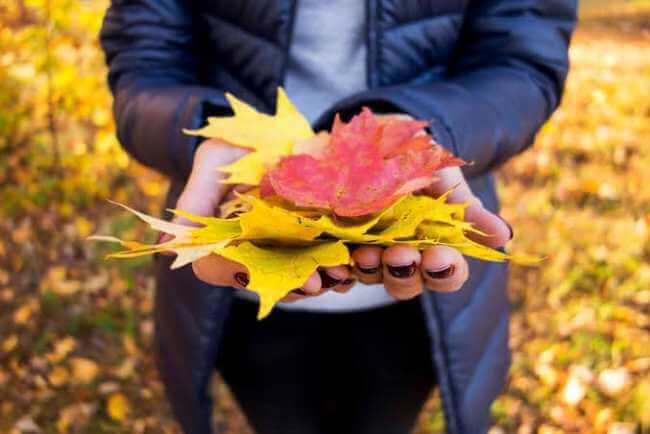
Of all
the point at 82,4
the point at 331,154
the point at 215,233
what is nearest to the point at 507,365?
the point at 331,154

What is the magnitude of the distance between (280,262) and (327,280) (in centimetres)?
7

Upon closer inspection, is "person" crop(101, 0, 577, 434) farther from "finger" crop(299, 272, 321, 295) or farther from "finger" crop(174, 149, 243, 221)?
"finger" crop(299, 272, 321, 295)

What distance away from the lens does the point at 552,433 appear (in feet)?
6.74

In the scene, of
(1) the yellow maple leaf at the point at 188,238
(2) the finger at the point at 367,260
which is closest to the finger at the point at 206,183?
(1) the yellow maple leaf at the point at 188,238

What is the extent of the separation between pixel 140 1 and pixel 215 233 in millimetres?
594

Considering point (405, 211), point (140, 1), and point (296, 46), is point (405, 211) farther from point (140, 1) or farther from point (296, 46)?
point (140, 1)

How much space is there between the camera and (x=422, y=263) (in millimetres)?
755

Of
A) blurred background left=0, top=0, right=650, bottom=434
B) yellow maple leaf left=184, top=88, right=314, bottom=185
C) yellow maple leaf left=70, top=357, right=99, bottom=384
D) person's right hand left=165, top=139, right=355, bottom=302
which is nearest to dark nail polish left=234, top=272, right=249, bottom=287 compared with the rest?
person's right hand left=165, top=139, right=355, bottom=302

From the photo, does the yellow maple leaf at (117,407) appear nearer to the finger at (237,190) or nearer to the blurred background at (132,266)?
the blurred background at (132,266)

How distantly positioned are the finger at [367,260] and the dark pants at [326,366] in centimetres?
37

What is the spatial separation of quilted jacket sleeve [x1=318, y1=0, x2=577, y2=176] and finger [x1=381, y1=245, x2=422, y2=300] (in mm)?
268

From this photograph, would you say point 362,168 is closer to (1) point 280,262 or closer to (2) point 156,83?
(1) point 280,262

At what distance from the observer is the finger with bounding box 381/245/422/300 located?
73 cm

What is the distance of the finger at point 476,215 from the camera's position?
2.65ft
